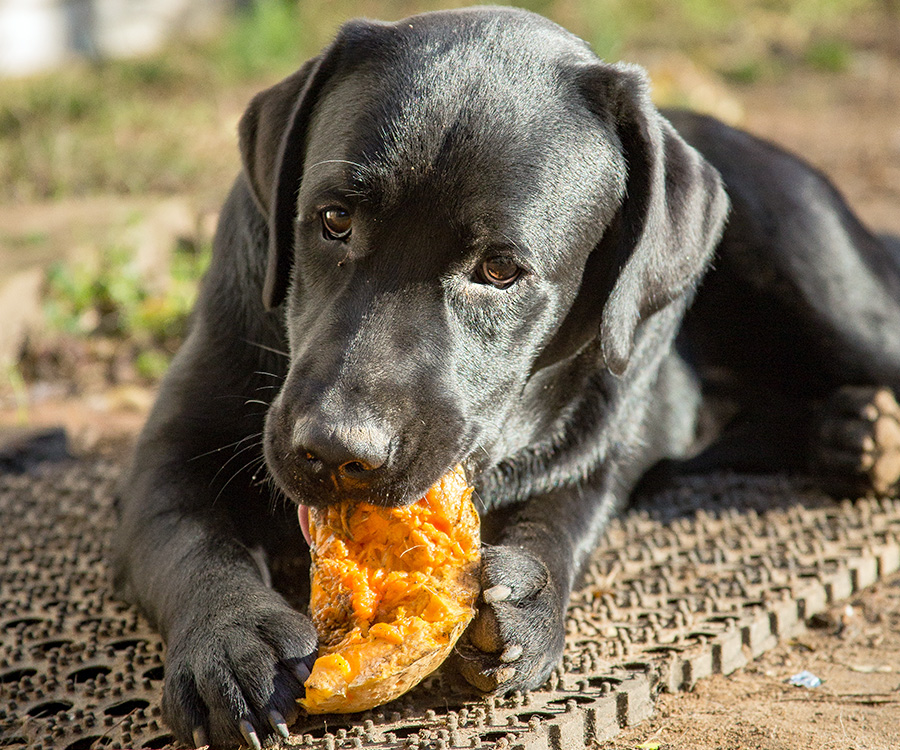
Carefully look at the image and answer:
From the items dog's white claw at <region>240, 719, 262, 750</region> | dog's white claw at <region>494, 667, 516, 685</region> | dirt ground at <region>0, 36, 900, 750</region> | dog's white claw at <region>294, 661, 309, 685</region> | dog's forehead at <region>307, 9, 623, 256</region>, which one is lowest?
dirt ground at <region>0, 36, 900, 750</region>

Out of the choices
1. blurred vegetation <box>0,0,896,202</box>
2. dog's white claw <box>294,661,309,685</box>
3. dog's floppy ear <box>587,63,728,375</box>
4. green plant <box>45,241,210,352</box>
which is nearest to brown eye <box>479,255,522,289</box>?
dog's floppy ear <box>587,63,728,375</box>

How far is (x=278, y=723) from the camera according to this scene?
1979 millimetres

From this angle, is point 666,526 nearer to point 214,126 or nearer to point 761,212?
point 761,212

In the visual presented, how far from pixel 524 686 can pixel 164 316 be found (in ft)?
10.2

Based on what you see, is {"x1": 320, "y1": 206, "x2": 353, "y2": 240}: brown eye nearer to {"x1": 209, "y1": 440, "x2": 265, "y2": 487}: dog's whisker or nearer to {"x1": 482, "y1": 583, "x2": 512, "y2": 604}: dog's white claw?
{"x1": 209, "y1": 440, "x2": 265, "y2": 487}: dog's whisker

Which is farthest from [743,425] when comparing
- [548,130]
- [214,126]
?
[214,126]

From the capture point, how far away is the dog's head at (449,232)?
217 centimetres

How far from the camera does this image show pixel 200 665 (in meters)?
2.05

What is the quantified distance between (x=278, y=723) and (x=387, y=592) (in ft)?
1.07

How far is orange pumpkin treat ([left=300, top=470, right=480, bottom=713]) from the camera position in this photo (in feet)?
6.66

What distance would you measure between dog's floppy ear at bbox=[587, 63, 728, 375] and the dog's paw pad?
3.48ft

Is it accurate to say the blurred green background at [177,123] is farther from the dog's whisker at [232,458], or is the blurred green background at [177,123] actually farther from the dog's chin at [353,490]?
the dog's chin at [353,490]

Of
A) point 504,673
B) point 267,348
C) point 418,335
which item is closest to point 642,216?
point 418,335

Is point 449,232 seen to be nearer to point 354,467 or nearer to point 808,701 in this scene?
point 354,467
